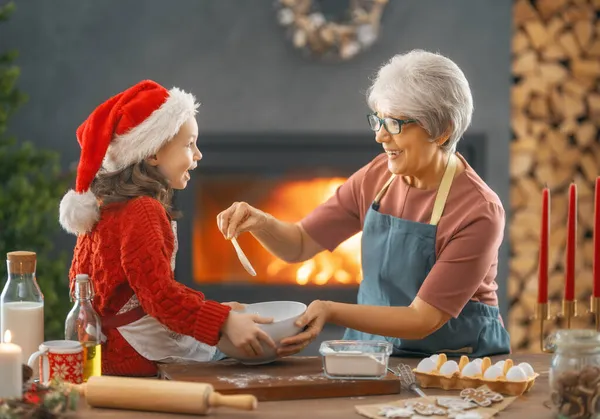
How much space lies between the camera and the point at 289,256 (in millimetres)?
2502

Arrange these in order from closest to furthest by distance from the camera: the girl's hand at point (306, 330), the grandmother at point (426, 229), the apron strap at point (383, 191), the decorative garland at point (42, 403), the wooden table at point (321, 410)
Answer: the decorative garland at point (42, 403)
the wooden table at point (321, 410)
the girl's hand at point (306, 330)
the grandmother at point (426, 229)
the apron strap at point (383, 191)

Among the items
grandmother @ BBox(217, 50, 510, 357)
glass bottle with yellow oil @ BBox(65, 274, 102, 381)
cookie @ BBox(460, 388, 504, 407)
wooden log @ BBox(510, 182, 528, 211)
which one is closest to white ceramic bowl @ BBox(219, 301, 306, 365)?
grandmother @ BBox(217, 50, 510, 357)

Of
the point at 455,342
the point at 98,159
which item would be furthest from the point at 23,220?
the point at 455,342

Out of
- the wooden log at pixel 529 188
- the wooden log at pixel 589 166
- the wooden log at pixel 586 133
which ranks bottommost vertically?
the wooden log at pixel 529 188

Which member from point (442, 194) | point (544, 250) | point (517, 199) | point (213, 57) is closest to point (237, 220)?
point (442, 194)

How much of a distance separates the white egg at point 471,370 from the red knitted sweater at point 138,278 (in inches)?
18.4

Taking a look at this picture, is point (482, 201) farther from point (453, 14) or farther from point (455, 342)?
point (453, 14)

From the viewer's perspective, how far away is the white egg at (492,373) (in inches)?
68.9

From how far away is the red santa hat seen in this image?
188 centimetres

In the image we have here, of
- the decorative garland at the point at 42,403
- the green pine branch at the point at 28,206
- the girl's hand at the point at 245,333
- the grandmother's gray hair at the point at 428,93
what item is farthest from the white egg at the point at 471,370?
the green pine branch at the point at 28,206

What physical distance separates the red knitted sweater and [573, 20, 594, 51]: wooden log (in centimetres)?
282

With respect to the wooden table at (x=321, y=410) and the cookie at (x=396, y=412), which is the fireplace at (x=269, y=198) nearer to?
the wooden table at (x=321, y=410)

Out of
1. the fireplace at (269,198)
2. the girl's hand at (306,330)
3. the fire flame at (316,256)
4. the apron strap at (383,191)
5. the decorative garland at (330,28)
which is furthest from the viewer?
the fire flame at (316,256)

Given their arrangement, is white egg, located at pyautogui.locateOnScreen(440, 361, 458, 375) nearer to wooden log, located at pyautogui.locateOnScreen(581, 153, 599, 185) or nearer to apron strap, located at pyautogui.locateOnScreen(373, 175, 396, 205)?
apron strap, located at pyautogui.locateOnScreen(373, 175, 396, 205)
